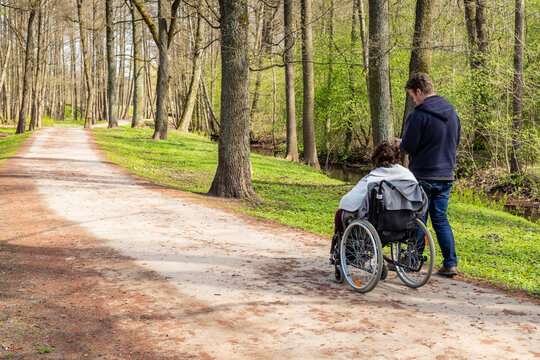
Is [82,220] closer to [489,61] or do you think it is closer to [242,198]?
[242,198]

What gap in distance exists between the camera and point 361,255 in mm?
5867

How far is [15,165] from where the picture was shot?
1609cm

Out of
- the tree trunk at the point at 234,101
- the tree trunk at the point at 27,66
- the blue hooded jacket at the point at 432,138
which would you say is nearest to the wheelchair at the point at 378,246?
the blue hooded jacket at the point at 432,138

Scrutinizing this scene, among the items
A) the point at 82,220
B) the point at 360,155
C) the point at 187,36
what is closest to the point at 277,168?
the point at 82,220

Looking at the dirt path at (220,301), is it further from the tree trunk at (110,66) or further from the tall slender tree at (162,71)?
the tree trunk at (110,66)

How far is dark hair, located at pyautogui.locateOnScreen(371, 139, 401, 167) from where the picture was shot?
5.97 m

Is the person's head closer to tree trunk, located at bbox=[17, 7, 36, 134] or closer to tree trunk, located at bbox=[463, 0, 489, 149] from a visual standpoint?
tree trunk, located at bbox=[463, 0, 489, 149]

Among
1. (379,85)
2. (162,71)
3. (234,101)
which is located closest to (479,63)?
(379,85)

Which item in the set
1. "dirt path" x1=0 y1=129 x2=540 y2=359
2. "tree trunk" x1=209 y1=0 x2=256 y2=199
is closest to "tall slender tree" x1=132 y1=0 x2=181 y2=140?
"tree trunk" x1=209 y1=0 x2=256 y2=199

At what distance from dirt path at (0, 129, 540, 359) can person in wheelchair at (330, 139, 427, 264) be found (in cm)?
77

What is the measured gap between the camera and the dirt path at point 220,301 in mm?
4516

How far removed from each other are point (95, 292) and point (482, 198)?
1685 centimetres

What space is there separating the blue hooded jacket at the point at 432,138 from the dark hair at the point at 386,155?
0.34m

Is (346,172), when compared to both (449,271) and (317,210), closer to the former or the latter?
(317,210)
